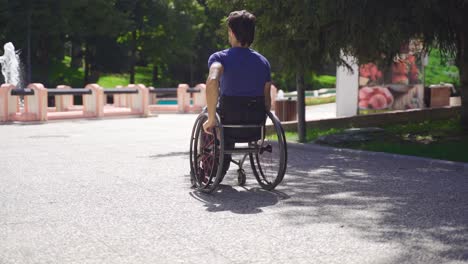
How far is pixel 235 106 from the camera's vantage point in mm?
7332

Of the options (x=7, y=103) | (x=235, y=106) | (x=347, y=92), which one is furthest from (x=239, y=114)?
(x=7, y=103)

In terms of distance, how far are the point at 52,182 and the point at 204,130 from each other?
2.31 m

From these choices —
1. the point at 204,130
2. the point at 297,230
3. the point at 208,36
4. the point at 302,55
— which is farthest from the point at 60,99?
the point at 208,36

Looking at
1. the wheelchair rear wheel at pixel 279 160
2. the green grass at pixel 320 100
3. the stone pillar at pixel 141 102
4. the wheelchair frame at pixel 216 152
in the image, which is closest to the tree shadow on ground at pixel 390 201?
the wheelchair rear wheel at pixel 279 160

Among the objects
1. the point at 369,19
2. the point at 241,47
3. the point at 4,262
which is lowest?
the point at 4,262

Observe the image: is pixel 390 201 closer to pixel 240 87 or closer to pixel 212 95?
pixel 240 87

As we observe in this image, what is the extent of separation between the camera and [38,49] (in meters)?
43.9

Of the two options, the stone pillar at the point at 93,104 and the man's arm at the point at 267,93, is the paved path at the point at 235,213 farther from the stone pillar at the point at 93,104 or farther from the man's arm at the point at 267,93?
the stone pillar at the point at 93,104

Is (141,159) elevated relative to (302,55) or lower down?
lower down

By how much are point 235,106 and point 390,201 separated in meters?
1.82

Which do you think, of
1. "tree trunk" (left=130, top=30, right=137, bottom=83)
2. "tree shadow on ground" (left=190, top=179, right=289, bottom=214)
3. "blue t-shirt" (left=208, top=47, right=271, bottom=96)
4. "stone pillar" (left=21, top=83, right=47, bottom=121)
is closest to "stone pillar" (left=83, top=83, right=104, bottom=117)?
"stone pillar" (left=21, top=83, right=47, bottom=121)

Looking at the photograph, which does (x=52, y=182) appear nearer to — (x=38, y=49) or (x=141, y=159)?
(x=141, y=159)

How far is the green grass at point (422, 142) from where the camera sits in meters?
10.9

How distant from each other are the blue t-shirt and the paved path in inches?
43.2
